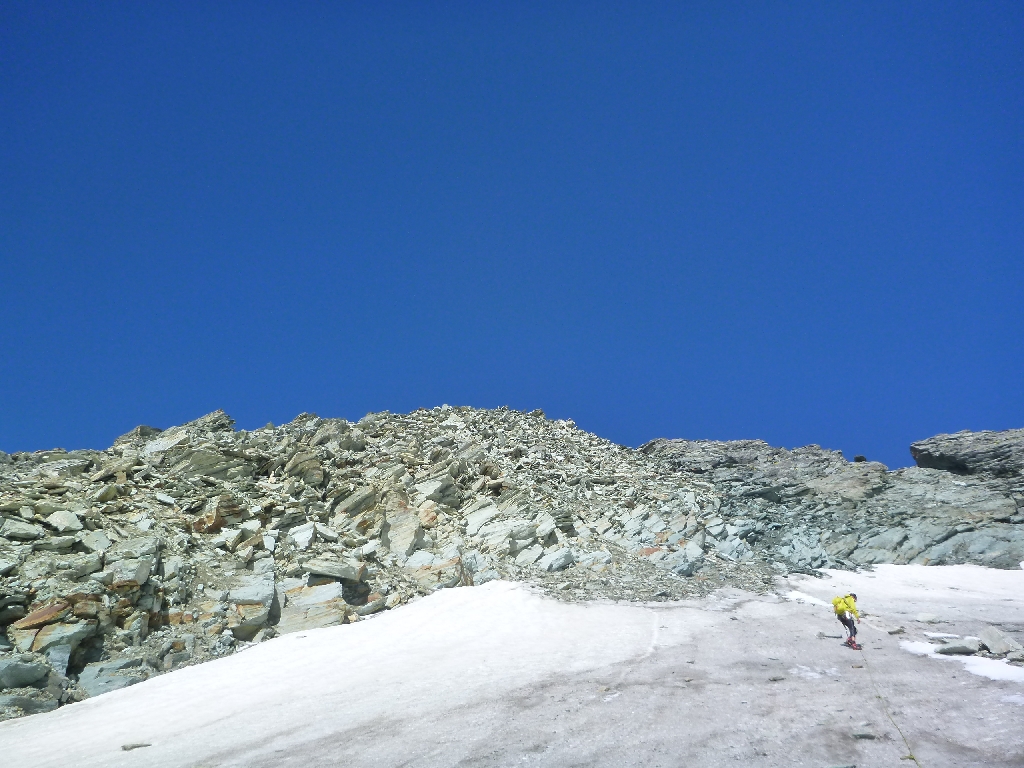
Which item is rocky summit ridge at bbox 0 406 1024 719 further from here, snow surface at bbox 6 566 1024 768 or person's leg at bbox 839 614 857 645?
person's leg at bbox 839 614 857 645

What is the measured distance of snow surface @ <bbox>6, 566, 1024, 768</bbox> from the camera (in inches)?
357

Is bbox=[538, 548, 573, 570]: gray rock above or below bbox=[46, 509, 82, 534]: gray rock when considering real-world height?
below

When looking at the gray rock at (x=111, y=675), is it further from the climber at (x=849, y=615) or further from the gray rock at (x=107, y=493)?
the climber at (x=849, y=615)

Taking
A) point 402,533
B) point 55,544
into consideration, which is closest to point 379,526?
point 402,533

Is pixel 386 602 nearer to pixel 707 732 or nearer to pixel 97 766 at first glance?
pixel 97 766

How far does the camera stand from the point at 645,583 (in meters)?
23.2

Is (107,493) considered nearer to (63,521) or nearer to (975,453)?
(63,521)

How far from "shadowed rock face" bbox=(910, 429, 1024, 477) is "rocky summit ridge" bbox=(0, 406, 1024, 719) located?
0.12 m

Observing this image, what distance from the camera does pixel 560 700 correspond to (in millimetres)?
11656

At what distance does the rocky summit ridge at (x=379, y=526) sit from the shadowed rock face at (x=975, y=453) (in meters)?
0.12

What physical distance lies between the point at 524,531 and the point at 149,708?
16.2 m

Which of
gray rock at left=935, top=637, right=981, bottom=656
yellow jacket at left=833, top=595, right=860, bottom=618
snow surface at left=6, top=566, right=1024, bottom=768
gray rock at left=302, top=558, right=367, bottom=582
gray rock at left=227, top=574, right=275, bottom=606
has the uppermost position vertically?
gray rock at left=302, top=558, right=367, bottom=582

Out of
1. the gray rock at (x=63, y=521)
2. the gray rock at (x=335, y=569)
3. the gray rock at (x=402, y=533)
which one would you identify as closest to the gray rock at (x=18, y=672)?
the gray rock at (x=63, y=521)

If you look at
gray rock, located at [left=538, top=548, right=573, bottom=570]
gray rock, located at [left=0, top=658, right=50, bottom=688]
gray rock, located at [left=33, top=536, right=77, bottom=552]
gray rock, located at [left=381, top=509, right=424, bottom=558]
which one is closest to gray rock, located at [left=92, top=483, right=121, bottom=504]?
gray rock, located at [left=33, top=536, right=77, bottom=552]
